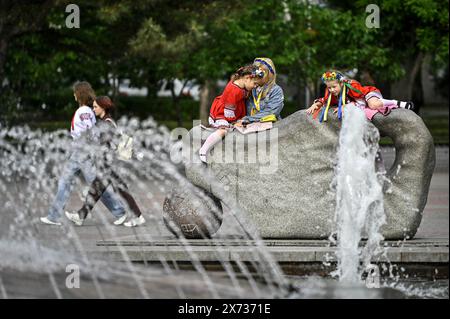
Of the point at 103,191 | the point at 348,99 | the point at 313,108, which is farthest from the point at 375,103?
the point at 103,191

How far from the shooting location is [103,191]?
41.7 feet

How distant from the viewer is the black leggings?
12.7 metres

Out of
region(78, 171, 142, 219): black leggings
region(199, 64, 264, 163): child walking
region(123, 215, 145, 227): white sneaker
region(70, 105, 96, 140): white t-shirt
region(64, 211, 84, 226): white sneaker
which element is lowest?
region(64, 211, 84, 226): white sneaker

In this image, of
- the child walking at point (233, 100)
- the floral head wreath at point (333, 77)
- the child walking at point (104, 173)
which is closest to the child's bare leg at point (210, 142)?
the child walking at point (233, 100)

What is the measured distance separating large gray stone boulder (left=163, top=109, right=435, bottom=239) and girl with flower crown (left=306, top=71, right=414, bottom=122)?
0.26ft

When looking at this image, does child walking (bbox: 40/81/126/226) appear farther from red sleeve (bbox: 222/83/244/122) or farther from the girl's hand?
the girl's hand

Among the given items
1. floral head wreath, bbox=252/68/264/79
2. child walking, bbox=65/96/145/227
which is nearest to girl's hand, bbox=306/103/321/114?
floral head wreath, bbox=252/68/264/79

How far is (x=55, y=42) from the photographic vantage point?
955 inches

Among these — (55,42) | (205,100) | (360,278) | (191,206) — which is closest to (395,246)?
(360,278)

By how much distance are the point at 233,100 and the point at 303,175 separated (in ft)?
3.33

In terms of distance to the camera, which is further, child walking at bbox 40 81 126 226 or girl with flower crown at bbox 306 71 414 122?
child walking at bbox 40 81 126 226

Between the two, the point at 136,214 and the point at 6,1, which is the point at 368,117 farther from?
the point at 6,1

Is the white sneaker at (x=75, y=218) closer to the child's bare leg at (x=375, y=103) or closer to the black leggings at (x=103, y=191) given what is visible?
the black leggings at (x=103, y=191)

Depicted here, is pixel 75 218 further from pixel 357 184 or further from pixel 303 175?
pixel 357 184
